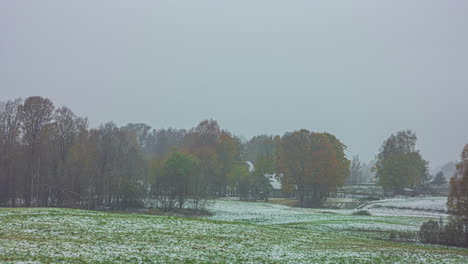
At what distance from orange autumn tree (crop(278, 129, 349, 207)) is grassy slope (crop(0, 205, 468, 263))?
Answer: 48222mm

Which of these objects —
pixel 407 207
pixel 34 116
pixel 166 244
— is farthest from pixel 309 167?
pixel 166 244

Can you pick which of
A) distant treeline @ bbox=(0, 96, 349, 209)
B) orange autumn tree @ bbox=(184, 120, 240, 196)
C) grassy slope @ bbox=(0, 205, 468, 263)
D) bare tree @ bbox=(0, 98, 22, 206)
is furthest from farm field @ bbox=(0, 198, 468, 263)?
orange autumn tree @ bbox=(184, 120, 240, 196)

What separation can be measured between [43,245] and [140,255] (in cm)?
492

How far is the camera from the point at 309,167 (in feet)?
→ 265

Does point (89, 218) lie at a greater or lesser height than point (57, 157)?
lesser

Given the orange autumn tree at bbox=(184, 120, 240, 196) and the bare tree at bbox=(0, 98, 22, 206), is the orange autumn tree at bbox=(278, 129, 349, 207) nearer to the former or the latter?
the orange autumn tree at bbox=(184, 120, 240, 196)

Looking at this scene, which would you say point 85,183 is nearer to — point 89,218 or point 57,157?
point 57,157

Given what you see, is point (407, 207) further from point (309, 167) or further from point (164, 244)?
point (164, 244)

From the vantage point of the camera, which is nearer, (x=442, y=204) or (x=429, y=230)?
(x=429, y=230)

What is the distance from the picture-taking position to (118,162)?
67.5 metres

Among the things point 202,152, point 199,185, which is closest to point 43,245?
point 199,185

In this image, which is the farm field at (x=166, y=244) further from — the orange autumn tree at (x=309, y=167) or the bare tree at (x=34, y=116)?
the orange autumn tree at (x=309, y=167)

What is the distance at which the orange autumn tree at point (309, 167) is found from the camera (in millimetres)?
80000

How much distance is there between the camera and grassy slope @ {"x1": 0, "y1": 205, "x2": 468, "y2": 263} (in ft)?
60.6
